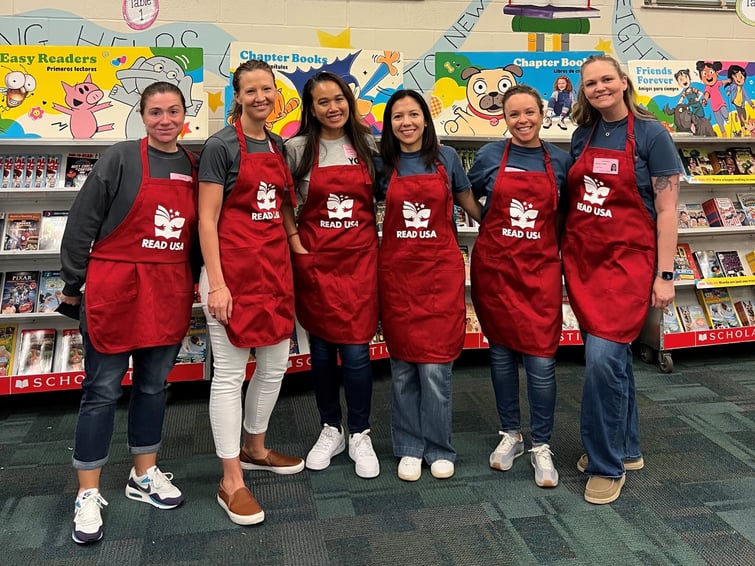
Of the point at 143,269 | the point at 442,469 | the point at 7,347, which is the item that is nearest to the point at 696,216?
the point at 442,469

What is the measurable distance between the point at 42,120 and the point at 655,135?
267cm

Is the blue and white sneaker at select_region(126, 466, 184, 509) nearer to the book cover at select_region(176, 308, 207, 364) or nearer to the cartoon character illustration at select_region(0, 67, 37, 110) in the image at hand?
the book cover at select_region(176, 308, 207, 364)


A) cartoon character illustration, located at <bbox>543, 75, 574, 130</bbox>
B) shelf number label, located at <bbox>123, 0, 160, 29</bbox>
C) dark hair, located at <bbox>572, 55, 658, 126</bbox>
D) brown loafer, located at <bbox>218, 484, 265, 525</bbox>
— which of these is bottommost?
brown loafer, located at <bbox>218, 484, 265, 525</bbox>

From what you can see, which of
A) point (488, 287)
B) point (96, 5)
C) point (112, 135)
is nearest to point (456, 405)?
point (488, 287)

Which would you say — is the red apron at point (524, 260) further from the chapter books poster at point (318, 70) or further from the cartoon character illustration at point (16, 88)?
the cartoon character illustration at point (16, 88)

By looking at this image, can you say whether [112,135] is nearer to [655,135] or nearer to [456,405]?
[456,405]

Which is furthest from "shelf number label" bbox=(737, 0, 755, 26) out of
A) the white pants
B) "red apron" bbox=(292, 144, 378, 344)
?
the white pants

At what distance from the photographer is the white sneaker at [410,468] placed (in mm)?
2232

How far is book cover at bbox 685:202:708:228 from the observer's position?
367cm

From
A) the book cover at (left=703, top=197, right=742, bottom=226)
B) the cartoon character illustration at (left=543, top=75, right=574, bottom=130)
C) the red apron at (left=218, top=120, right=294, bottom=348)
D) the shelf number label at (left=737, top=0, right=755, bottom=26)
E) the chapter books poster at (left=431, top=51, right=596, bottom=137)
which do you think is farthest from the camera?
the shelf number label at (left=737, top=0, right=755, bottom=26)

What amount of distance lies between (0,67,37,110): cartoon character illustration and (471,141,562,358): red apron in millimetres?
2262

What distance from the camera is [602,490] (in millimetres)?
2068

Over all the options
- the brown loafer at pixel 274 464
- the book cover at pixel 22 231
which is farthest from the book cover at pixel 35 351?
the brown loafer at pixel 274 464

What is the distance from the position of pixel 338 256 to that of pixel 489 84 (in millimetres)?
1747
